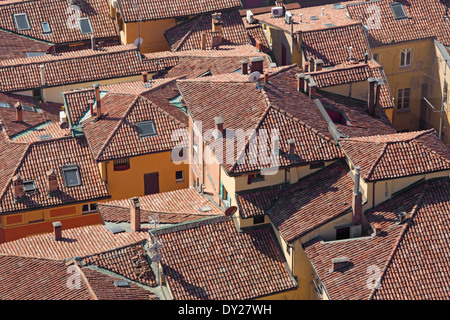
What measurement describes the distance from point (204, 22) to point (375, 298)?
37230 millimetres

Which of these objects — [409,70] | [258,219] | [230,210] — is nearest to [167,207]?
[230,210]

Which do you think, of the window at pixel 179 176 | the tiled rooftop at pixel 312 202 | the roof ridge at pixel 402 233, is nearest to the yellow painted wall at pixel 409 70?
the window at pixel 179 176

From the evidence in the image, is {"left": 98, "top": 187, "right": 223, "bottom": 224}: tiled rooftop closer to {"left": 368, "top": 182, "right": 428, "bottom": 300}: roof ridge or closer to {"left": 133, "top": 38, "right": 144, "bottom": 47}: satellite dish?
{"left": 368, "top": 182, "right": 428, "bottom": 300}: roof ridge

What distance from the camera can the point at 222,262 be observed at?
65.5 meters

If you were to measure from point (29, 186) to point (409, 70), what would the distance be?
30.6 meters

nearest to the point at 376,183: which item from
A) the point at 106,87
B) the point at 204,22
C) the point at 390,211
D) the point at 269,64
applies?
the point at 390,211

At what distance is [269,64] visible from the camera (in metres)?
81.9

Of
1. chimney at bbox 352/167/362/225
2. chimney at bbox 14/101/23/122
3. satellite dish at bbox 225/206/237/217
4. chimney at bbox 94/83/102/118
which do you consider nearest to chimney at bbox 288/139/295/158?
chimney at bbox 352/167/362/225

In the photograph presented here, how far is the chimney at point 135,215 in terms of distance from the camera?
6819 cm

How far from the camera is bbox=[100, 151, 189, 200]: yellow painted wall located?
76.8 meters

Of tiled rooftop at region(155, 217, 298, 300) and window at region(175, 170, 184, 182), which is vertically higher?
window at region(175, 170, 184, 182)

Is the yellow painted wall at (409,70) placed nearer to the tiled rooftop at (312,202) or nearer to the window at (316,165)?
the window at (316,165)

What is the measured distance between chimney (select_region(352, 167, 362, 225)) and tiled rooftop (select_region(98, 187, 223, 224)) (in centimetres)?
818

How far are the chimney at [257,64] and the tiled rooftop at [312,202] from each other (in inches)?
405
